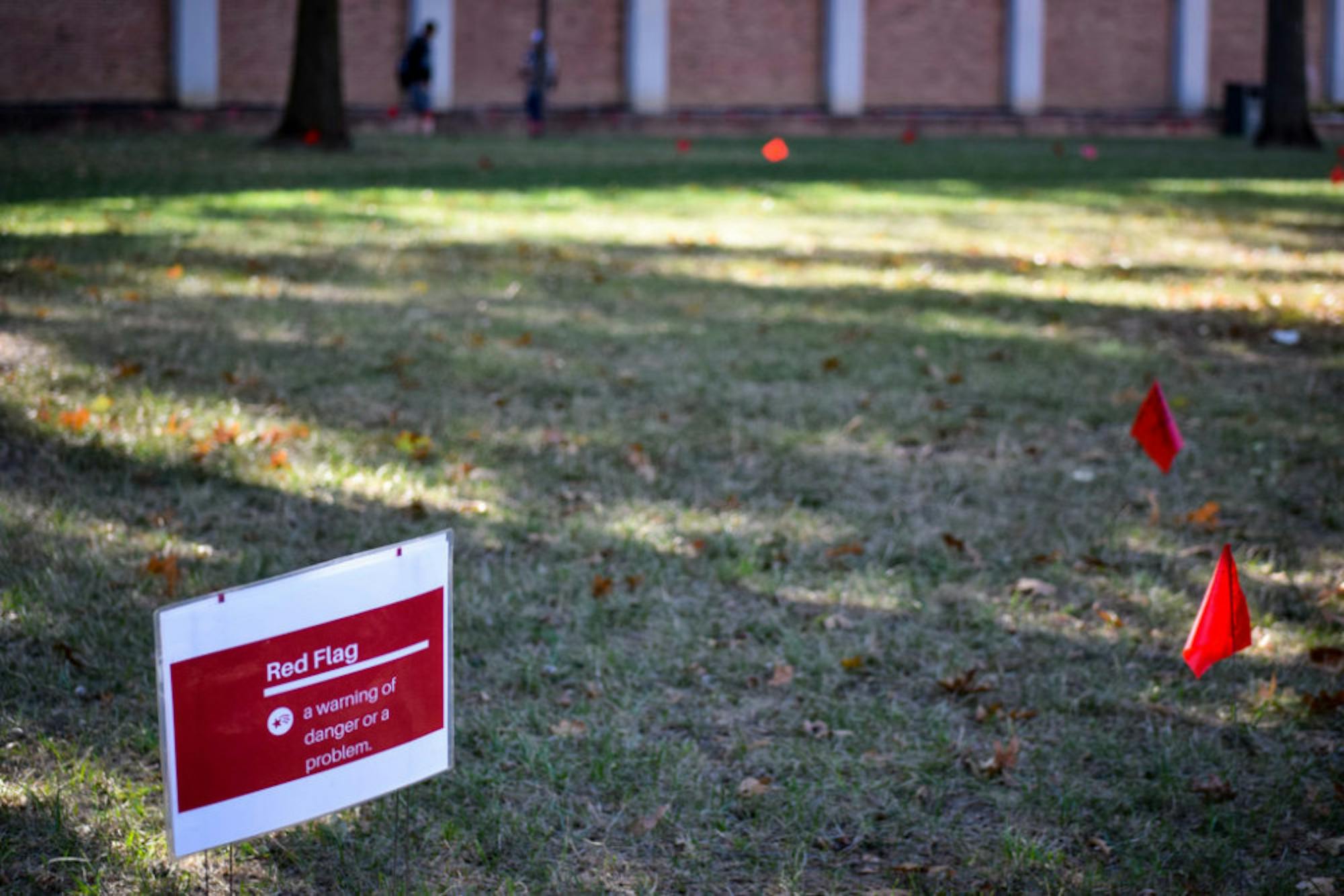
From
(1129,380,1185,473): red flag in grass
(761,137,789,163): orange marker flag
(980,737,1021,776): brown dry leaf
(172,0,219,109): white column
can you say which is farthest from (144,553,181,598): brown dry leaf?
(172,0,219,109): white column

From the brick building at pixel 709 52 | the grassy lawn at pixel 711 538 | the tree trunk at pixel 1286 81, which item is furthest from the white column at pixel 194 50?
the tree trunk at pixel 1286 81

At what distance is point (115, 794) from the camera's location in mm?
2779

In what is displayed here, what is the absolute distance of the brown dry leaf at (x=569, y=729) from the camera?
10.4ft

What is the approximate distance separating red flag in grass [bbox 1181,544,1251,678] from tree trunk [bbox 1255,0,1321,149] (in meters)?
22.1

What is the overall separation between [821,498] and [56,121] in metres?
19.3

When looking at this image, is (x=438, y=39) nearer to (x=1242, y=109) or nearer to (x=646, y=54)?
(x=646, y=54)

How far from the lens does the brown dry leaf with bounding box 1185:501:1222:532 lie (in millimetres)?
4625

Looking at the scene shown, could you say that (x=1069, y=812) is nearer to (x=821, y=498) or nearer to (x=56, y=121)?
(x=821, y=498)

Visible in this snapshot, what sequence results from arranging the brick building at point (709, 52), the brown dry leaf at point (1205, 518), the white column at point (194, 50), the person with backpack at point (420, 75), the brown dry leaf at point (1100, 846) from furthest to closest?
the white column at point (194, 50), the person with backpack at point (420, 75), the brick building at point (709, 52), the brown dry leaf at point (1205, 518), the brown dry leaf at point (1100, 846)

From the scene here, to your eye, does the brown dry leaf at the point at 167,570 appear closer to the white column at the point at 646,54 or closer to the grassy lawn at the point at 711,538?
→ the grassy lawn at the point at 711,538

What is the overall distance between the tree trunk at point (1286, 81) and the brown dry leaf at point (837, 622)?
861 inches

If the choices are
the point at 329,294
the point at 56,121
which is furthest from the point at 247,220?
the point at 56,121

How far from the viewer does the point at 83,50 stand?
23.3 m

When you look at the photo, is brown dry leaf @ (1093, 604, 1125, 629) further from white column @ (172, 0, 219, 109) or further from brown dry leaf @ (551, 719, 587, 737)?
white column @ (172, 0, 219, 109)
